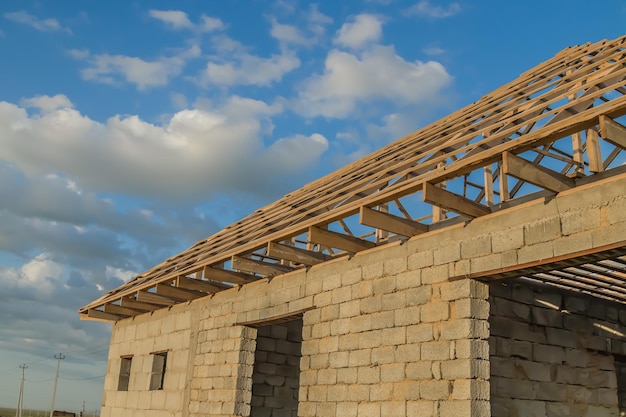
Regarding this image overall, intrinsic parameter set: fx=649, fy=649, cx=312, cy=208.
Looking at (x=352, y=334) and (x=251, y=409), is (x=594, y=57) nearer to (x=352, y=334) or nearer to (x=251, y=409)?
(x=352, y=334)

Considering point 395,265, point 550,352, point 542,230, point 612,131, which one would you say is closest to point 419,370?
point 395,265

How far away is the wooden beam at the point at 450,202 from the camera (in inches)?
289

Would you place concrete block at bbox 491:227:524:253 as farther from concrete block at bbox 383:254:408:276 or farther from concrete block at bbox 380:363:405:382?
concrete block at bbox 380:363:405:382

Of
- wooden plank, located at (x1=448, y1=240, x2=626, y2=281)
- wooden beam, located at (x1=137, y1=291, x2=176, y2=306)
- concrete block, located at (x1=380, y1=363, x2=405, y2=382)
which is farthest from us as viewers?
wooden beam, located at (x1=137, y1=291, x2=176, y2=306)

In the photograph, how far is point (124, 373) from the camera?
15.8 m

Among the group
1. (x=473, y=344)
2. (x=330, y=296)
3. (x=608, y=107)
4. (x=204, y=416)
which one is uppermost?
(x=608, y=107)

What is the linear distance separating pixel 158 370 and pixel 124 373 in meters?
1.90

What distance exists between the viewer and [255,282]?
11.9 meters

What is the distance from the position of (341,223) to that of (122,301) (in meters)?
6.27

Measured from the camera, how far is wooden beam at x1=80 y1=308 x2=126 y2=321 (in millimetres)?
16234

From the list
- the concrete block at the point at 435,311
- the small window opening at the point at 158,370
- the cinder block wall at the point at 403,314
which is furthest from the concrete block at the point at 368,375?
the small window opening at the point at 158,370

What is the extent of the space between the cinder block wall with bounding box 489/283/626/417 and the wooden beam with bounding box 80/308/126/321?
34.2 ft

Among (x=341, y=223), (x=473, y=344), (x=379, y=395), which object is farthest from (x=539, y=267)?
(x=341, y=223)

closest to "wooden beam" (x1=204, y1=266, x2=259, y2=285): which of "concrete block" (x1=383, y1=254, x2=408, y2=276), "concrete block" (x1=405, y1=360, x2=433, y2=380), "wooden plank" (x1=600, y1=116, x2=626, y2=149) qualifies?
"concrete block" (x1=383, y1=254, x2=408, y2=276)
